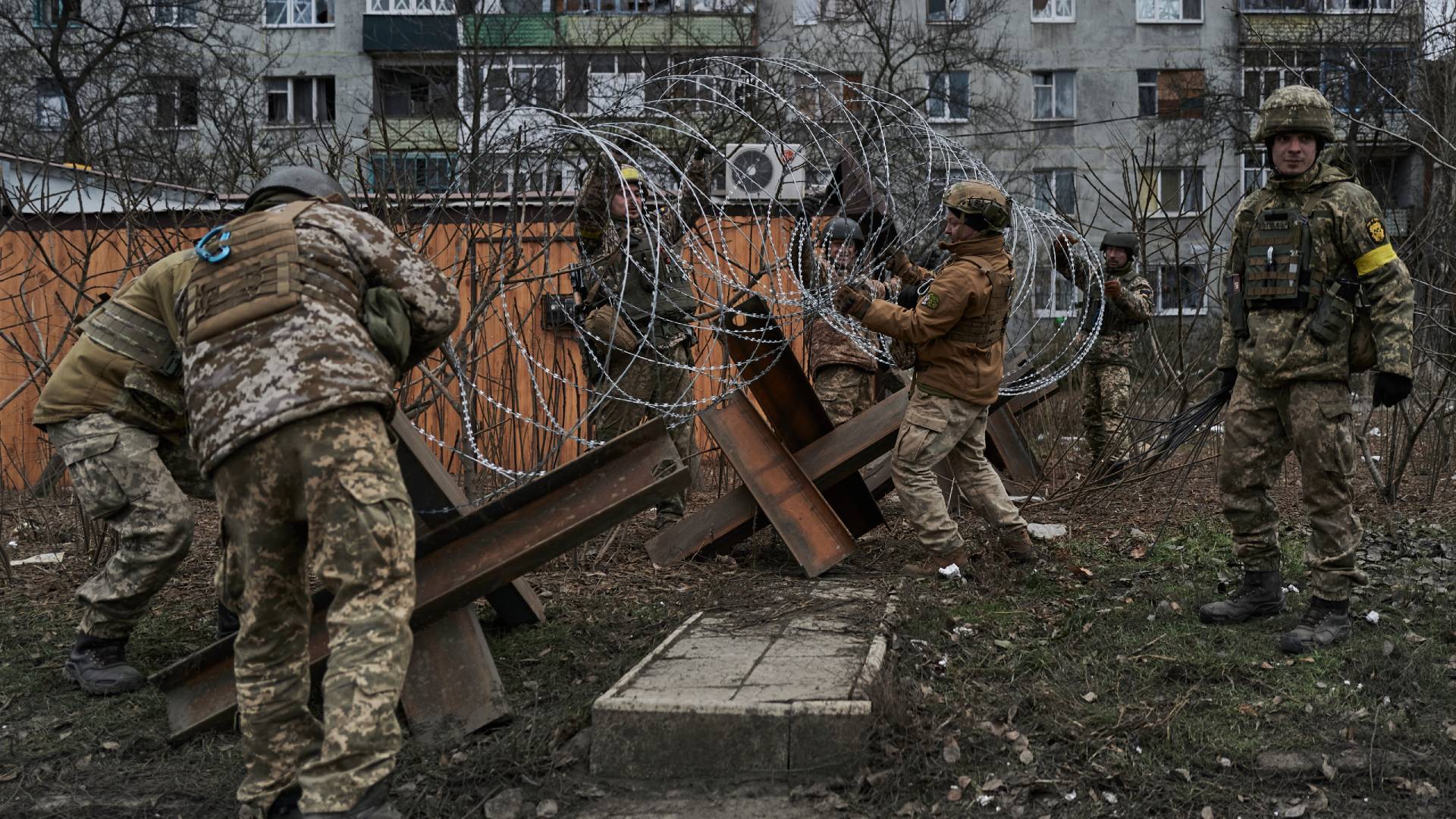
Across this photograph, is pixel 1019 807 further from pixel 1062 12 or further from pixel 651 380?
pixel 1062 12

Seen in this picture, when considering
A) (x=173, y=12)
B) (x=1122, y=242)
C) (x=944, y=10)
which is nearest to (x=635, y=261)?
(x=1122, y=242)

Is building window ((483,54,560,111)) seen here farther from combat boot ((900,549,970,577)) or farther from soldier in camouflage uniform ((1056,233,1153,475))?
combat boot ((900,549,970,577))

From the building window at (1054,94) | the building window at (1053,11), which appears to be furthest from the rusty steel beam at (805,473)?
the building window at (1053,11)

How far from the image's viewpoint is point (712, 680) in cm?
380

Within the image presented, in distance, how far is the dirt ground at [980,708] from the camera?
11.1 ft

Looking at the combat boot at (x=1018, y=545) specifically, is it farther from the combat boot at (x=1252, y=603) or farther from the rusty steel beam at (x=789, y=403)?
the combat boot at (x=1252, y=603)

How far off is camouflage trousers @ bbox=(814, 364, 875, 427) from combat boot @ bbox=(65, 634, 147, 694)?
4.27 m

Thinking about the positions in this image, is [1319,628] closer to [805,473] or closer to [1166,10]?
[805,473]

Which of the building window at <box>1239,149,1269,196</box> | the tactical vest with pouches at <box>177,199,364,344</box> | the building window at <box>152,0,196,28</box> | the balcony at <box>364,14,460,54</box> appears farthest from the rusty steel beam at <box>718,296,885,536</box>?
the balcony at <box>364,14,460,54</box>

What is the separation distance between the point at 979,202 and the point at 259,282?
11.3ft

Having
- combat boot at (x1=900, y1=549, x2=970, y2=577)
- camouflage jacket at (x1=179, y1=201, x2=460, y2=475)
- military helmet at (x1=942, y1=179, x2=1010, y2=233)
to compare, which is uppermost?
military helmet at (x1=942, y1=179, x2=1010, y2=233)

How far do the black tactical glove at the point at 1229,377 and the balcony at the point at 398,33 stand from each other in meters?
23.6

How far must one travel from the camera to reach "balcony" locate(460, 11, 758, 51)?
2009cm

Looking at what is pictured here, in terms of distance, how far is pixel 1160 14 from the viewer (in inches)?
1225
